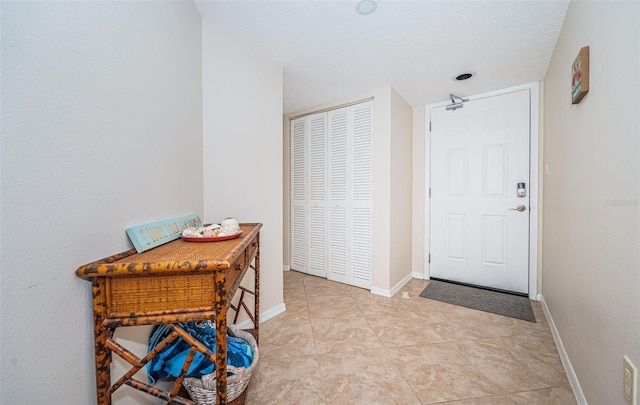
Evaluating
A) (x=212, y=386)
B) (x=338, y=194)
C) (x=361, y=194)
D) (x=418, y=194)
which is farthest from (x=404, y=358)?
(x=418, y=194)

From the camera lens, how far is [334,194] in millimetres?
3064

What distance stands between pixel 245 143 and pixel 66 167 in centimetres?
123

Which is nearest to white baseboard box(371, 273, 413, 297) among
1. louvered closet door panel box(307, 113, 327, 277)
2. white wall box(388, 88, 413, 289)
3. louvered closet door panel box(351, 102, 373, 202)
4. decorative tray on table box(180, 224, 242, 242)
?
white wall box(388, 88, 413, 289)

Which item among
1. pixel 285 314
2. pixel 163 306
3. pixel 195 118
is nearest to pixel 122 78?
pixel 195 118

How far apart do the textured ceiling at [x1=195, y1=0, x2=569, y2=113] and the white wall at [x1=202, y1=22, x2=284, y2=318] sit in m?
0.16

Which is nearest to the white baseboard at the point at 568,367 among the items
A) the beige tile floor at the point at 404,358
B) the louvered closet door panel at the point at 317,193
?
the beige tile floor at the point at 404,358

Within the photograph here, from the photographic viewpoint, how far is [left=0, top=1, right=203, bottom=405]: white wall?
0.62m

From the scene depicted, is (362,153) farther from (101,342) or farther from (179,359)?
(101,342)

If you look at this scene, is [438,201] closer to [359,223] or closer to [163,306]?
[359,223]

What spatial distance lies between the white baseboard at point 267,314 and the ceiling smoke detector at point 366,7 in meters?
2.30

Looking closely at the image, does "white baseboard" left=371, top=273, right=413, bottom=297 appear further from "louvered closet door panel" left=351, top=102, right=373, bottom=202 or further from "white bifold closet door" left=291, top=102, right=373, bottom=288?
"louvered closet door panel" left=351, top=102, right=373, bottom=202

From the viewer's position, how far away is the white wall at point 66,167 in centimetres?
62

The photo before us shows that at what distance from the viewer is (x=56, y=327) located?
0.72m

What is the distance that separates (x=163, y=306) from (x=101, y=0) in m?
1.09
